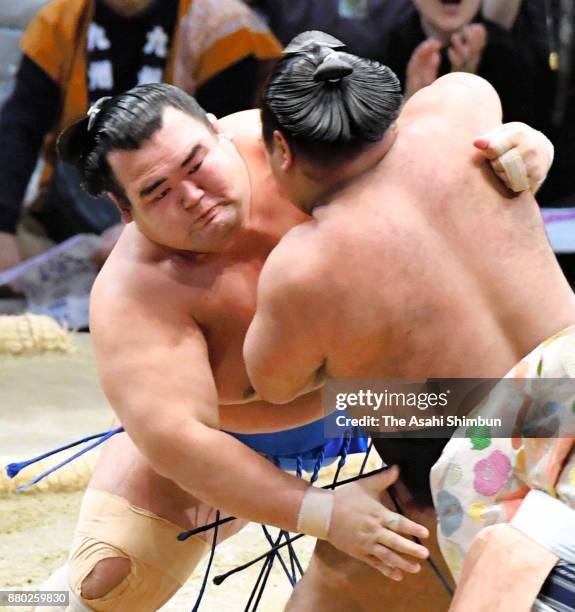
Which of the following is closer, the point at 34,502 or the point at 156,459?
the point at 156,459

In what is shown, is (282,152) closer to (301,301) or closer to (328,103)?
(328,103)

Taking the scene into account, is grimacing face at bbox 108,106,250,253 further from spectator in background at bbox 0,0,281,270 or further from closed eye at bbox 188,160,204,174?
spectator in background at bbox 0,0,281,270

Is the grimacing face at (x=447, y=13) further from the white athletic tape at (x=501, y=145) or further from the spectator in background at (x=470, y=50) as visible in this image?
the white athletic tape at (x=501, y=145)

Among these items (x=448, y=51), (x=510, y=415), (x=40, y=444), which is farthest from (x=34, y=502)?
(x=448, y=51)

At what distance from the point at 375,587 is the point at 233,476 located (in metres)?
0.31

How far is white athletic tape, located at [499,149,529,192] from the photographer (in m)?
1.56

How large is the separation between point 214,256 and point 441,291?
0.48m

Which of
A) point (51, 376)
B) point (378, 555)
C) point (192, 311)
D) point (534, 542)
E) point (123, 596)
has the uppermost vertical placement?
point (534, 542)

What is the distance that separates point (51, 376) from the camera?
4043 millimetres

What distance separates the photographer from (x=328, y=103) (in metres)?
1.50

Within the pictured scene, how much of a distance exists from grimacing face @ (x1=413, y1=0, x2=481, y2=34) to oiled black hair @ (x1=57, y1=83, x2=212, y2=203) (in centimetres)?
269

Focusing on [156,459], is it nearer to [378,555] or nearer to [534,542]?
[378,555]

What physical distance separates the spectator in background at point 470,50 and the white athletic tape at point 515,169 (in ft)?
9.30
